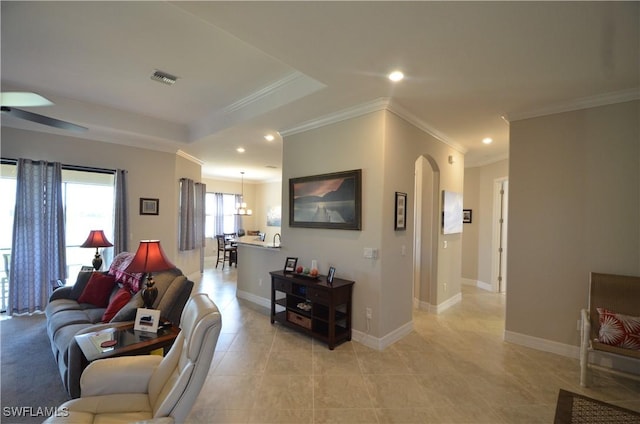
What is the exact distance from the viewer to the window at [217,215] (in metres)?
9.73

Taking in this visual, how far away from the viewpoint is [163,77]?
10.5ft

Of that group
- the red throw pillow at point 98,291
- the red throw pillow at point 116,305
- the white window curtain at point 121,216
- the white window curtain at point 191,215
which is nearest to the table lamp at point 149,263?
the red throw pillow at point 116,305

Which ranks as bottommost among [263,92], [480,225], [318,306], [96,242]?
[318,306]

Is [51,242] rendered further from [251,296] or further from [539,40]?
[539,40]

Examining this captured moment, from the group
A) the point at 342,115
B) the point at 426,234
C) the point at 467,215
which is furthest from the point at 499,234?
the point at 342,115

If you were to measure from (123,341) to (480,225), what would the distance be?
6.58 meters

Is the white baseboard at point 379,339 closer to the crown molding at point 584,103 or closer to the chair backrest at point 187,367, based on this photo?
the chair backrest at point 187,367

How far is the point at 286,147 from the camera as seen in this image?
4336mm

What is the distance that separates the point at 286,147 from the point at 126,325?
3.00 m

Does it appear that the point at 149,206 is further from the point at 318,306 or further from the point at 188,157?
the point at 318,306

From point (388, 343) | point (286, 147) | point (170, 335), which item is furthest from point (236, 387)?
point (286, 147)

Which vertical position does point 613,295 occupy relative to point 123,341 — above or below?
above

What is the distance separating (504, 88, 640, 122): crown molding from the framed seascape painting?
7.09ft

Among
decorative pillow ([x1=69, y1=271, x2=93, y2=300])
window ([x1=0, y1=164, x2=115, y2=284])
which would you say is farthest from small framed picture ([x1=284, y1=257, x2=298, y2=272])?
window ([x1=0, y1=164, x2=115, y2=284])
